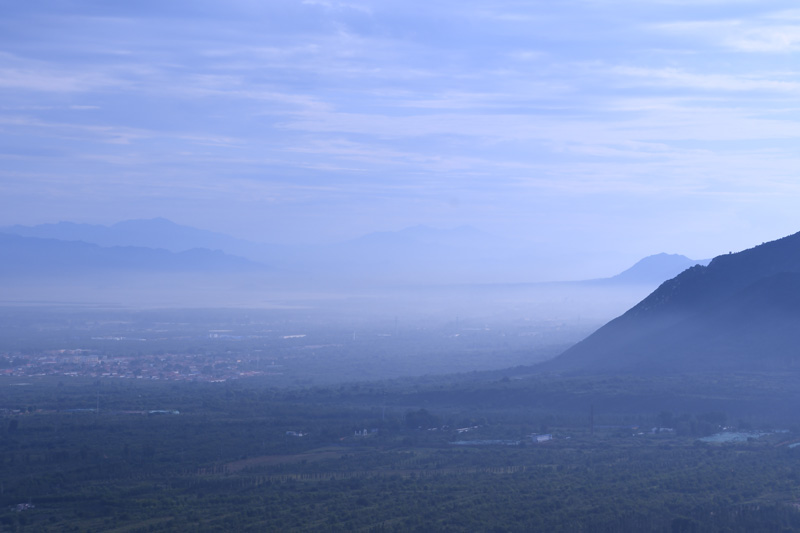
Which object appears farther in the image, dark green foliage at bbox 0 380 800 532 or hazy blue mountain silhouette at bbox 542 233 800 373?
hazy blue mountain silhouette at bbox 542 233 800 373

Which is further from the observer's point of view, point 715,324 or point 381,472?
point 715,324

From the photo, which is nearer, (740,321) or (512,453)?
(512,453)

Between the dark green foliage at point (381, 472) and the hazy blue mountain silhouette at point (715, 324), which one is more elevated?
the hazy blue mountain silhouette at point (715, 324)

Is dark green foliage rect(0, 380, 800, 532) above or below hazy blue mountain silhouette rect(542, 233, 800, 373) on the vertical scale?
below

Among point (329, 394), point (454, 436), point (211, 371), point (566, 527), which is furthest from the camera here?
point (211, 371)

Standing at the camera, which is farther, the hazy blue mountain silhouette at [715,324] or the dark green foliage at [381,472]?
the hazy blue mountain silhouette at [715,324]

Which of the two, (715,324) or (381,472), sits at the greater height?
(715,324)

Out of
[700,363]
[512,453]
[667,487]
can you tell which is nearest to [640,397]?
[700,363]

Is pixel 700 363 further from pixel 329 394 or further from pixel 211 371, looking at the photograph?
pixel 211 371
